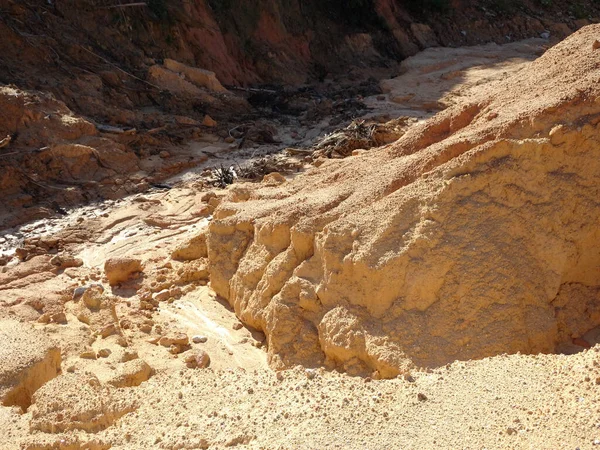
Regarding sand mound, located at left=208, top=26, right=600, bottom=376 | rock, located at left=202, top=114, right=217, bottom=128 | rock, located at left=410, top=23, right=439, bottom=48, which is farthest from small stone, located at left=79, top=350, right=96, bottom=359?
rock, located at left=410, top=23, right=439, bottom=48

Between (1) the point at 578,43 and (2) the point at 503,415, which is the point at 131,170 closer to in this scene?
(1) the point at 578,43

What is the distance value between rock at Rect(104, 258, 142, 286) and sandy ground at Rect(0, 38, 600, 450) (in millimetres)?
80

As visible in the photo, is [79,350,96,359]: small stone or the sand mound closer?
the sand mound

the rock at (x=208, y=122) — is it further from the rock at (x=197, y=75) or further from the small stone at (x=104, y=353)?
the small stone at (x=104, y=353)

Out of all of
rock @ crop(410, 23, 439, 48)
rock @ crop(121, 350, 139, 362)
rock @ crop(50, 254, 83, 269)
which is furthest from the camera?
rock @ crop(410, 23, 439, 48)

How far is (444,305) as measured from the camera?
3.74 m

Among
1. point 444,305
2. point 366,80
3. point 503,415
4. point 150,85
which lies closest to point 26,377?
point 444,305

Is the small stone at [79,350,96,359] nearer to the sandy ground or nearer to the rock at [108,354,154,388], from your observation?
→ the sandy ground

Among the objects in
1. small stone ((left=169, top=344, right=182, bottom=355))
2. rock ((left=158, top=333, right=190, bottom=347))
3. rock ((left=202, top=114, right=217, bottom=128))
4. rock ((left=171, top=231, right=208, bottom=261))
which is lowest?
small stone ((left=169, top=344, right=182, bottom=355))

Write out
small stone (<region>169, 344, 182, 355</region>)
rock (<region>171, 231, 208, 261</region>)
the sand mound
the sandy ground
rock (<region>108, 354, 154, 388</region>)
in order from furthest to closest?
rock (<region>171, 231, 208, 261</region>), small stone (<region>169, 344, 182, 355</region>), rock (<region>108, 354, 154, 388</region>), the sand mound, the sandy ground

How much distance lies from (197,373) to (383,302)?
1104 millimetres

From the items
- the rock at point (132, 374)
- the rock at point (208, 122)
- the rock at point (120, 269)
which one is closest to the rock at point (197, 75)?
the rock at point (208, 122)

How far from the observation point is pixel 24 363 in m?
3.91

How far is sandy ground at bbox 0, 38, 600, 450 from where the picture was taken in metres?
2.65
